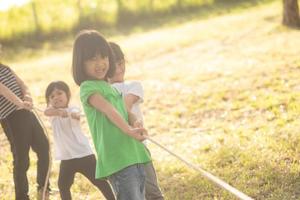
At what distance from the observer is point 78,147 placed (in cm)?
471

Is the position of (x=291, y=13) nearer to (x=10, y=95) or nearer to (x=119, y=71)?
(x=10, y=95)

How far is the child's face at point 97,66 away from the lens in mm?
3404

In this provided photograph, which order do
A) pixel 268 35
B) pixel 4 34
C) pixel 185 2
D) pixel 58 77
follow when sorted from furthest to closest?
pixel 185 2
pixel 4 34
pixel 268 35
pixel 58 77

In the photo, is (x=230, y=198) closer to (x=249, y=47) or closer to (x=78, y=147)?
(x=78, y=147)

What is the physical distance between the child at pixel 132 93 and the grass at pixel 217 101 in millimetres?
1248

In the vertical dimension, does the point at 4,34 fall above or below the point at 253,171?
above

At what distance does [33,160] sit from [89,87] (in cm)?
397

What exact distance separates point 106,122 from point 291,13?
1100cm

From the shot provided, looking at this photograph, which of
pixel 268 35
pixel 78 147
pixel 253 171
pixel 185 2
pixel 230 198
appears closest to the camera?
pixel 78 147

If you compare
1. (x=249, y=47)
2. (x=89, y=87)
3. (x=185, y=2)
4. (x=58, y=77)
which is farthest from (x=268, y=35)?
(x=89, y=87)

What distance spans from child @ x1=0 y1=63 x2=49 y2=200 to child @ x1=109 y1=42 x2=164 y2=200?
1.13m

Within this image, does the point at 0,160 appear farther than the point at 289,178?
Yes

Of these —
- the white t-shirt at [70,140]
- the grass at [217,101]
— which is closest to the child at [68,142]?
the white t-shirt at [70,140]

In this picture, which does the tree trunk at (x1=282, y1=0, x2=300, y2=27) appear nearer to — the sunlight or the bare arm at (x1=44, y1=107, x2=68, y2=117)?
the sunlight
